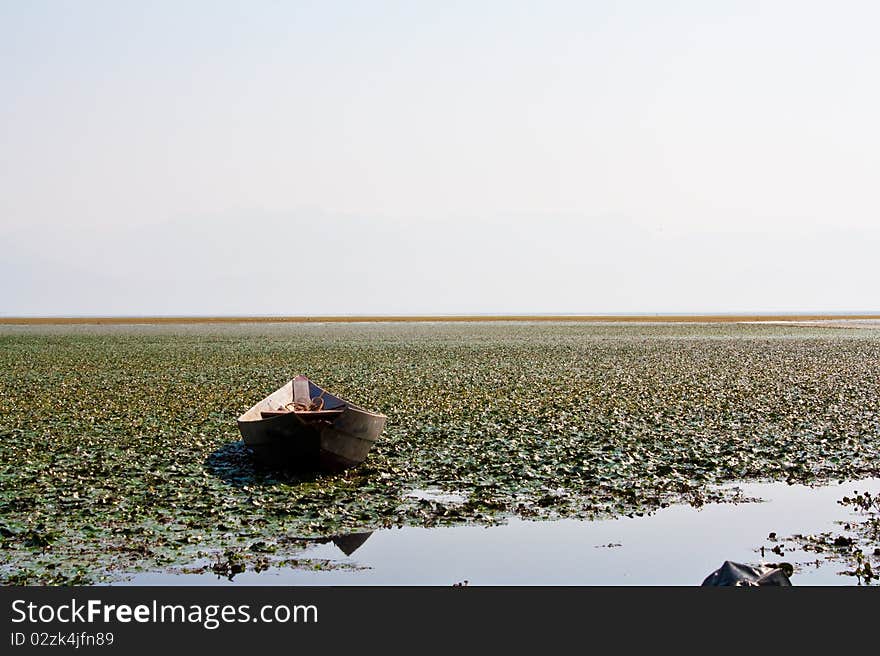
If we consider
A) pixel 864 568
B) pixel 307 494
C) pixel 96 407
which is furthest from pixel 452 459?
pixel 96 407

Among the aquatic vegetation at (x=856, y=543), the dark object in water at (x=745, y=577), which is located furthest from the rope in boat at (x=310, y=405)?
the dark object in water at (x=745, y=577)

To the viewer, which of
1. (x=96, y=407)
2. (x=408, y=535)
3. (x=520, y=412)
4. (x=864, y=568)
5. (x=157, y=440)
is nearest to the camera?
(x=864, y=568)

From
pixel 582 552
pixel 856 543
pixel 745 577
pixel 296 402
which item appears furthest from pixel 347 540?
pixel 296 402

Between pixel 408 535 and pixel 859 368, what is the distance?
1392 inches

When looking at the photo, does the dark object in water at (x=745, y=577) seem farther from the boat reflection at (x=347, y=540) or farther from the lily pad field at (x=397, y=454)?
the boat reflection at (x=347, y=540)

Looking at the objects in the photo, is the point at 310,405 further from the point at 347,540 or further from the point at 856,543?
the point at 856,543

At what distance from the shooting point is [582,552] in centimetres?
1267

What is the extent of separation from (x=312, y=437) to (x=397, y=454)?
10.3 feet

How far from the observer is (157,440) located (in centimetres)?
2219

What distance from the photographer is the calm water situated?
11523mm

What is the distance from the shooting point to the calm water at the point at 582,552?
11.5 metres

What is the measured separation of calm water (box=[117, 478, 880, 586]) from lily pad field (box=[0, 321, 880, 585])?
1.83ft

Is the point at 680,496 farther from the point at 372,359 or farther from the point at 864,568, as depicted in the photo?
the point at 372,359
